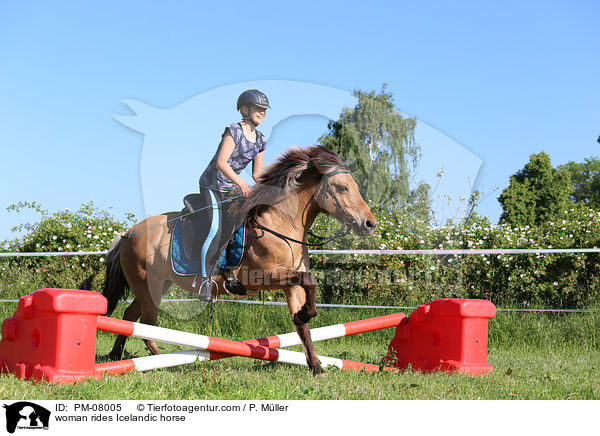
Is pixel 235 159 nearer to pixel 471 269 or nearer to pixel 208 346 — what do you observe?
pixel 208 346

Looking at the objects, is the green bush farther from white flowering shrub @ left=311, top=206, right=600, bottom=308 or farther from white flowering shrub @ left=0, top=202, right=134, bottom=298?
white flowering shrub @ left=0, top=202, right=134, bottom=298

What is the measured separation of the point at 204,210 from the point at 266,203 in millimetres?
571

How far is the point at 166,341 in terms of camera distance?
424 cm

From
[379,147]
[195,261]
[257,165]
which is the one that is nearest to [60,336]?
[195,261]

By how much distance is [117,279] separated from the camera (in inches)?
231

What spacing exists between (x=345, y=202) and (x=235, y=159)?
0.97 m

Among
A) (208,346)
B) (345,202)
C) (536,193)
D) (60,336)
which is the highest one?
(536,193)

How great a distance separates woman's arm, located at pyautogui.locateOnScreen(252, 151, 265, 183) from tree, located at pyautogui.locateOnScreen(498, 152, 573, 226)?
26204 millimetres

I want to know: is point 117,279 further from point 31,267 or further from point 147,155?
point 31,267

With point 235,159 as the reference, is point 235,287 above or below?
below

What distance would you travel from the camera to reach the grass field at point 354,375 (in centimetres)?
360
